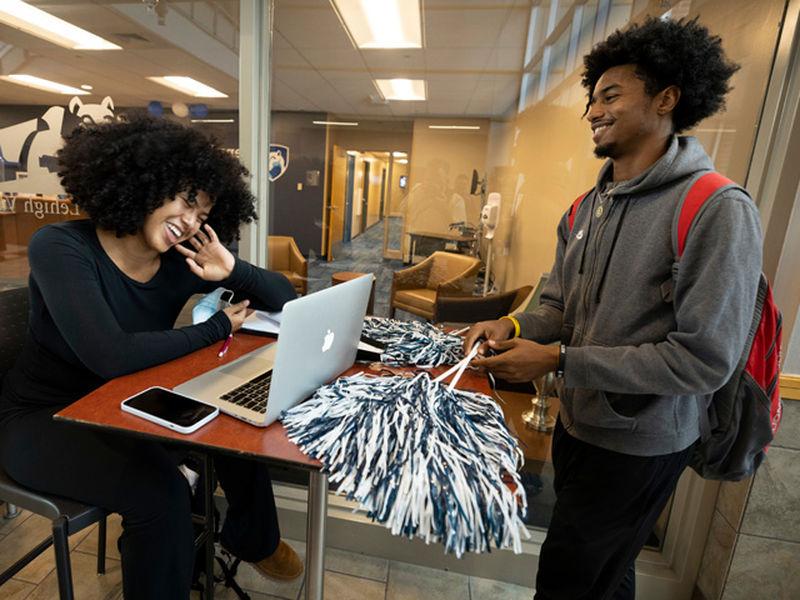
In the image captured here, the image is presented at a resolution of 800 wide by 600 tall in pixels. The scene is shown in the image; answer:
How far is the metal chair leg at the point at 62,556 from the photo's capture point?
0.98 m

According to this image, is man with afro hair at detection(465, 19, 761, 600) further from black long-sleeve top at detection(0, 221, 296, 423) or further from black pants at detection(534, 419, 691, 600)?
black long-sleeve top at detection(0, 221, 296, 423)

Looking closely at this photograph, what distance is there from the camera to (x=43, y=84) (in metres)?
2.13

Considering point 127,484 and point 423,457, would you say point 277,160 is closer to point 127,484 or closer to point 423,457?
point 127,484

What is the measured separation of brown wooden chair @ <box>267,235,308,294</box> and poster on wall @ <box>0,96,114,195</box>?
0.90m

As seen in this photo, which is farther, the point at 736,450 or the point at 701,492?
the point at 701,492

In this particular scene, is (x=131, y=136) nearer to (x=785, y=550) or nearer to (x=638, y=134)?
(x=638, y=134)

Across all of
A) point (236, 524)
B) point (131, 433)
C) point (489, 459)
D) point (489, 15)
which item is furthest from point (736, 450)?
point (489, 15)

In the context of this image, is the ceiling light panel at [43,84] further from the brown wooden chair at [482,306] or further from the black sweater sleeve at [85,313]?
the brown wooden chair at [482,306]

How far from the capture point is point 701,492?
1.44 m

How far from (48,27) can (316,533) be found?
2614 millimetres

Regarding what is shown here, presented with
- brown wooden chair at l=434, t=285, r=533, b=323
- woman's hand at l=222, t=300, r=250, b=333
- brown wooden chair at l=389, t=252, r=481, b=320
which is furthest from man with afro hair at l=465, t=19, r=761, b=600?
brown wooden chair at l=389, t=252, r=481, b=320

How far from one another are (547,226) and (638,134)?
5.34 ft

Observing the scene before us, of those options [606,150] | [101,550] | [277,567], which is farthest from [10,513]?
[606,150]

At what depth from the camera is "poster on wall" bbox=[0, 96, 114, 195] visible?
78.0 inches
